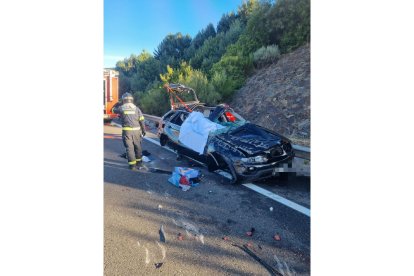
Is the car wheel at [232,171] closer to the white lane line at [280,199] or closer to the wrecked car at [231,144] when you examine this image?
the wrecked car at [231,144]

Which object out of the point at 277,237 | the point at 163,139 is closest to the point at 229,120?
the point at 163,139

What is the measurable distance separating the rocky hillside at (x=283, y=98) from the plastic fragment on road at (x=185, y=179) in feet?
6.75

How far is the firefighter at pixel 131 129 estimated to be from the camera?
4145mm

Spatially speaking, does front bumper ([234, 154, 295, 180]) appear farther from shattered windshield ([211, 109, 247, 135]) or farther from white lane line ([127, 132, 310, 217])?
shattered windshield ([211, 109, 247, 135])

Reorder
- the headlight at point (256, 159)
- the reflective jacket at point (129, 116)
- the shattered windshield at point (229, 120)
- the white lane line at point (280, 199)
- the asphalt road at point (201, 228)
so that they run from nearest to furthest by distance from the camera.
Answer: the asphalt road at point (201, 228), the white lane line at point (280, 199), the headlight at point (256, 159), the reflective jacket at point (129, 116), the shattered windshield at point (229, 120)

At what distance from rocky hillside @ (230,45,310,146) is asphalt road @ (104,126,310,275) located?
1916 millimetres

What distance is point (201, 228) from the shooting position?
2.53 m

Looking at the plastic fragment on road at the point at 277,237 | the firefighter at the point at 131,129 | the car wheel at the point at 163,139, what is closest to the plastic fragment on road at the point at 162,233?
the plastic fragment on road at the point at 277,237

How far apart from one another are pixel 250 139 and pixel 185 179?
115cm

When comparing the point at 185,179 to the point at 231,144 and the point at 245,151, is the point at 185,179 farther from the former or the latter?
the point at 245,151
